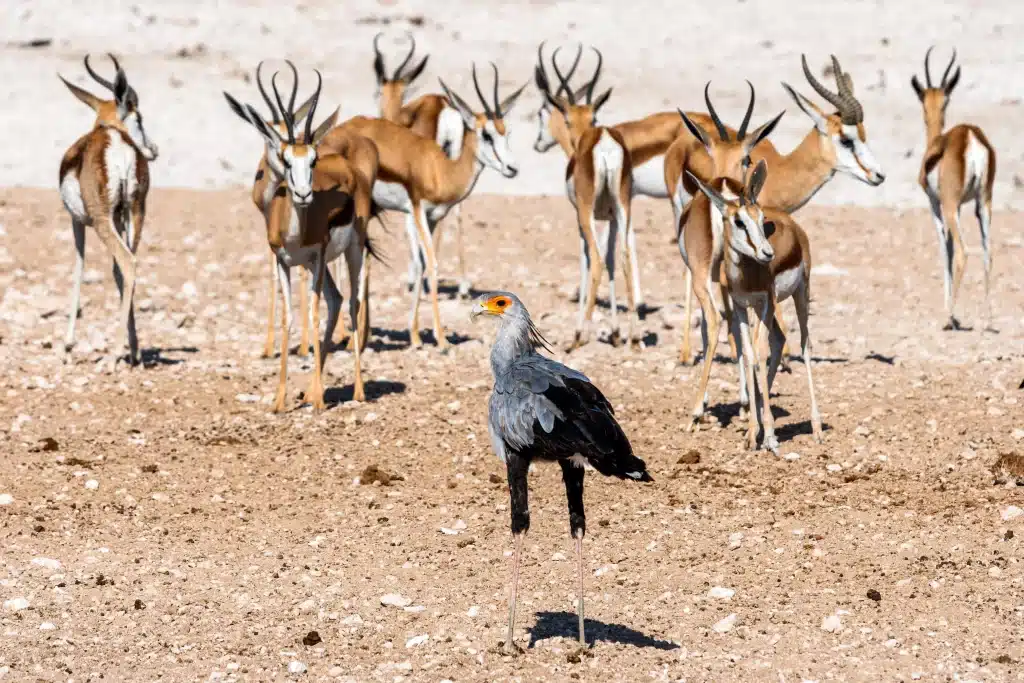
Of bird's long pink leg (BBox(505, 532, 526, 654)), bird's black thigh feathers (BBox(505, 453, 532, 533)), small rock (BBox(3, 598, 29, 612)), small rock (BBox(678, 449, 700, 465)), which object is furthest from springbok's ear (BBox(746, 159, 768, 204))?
small rock (BBox(3, 598, 29, 612))

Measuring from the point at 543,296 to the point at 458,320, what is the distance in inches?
46.8

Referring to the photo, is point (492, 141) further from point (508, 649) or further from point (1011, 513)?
point (508, 649)

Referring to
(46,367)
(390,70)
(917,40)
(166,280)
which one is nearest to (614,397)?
(46,367)

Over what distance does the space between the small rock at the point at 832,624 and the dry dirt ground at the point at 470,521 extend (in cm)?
1

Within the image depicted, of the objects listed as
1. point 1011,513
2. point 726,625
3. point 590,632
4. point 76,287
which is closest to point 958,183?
point 1011,513

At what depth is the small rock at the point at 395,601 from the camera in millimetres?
7566

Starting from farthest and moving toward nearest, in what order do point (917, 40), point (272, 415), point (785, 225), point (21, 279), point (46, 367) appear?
point (917, 40)
point (21, 279)
point (46, 367)
point (272, 415)
point (785, 225)

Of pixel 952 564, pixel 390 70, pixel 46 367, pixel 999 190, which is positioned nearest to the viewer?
pixel 952 564

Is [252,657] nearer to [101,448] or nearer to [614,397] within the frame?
[101,448]

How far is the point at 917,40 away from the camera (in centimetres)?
3216

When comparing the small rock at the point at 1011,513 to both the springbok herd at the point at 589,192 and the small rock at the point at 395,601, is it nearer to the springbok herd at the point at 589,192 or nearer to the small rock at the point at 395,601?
the springbok herd at the point at 589,192

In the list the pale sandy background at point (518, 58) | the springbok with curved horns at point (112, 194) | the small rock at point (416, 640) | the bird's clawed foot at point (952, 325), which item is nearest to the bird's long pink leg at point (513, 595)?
the small rock at point (416, 640)

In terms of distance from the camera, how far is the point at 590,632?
7090mm

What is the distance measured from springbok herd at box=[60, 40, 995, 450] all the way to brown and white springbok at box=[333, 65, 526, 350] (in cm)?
2
